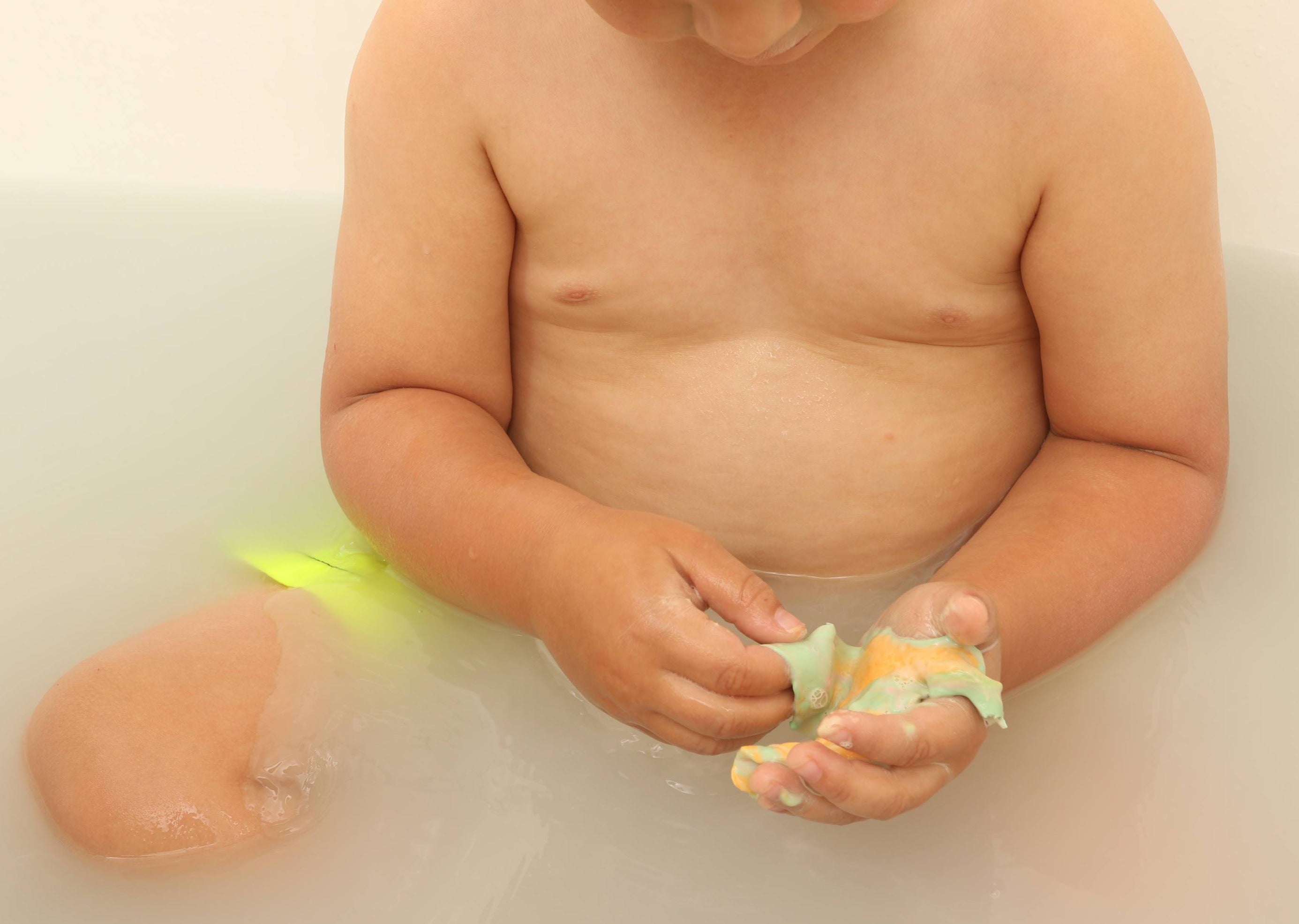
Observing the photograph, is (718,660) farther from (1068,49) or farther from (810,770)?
(1068,49)

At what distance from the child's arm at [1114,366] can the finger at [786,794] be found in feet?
0.33

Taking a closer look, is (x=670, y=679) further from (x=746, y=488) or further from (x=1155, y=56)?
(x=1155, y=56)

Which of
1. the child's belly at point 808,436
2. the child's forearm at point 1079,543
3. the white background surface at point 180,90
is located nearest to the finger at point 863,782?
the child's forearm at point 1079,543

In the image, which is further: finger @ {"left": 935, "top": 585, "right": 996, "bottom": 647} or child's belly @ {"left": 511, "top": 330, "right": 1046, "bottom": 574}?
child's belly @ {"left": 511, "top": 330, "right": 1046, "bottom": 574}

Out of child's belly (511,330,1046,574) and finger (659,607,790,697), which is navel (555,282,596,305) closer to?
child's belly (511,330,1046,574)

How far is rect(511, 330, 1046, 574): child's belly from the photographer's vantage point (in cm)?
75

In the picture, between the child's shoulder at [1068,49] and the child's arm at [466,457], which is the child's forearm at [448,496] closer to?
the child's arm at [466,457]

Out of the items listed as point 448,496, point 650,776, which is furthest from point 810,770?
point 448,496

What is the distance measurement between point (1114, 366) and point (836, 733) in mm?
309

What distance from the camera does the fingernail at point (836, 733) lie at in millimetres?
522

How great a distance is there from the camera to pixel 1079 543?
0.71 meters

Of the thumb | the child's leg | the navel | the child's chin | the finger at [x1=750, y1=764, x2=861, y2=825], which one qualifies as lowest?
the child's leg

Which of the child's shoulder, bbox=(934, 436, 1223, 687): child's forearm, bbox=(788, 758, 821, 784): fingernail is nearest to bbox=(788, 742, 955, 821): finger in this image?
bbox=(788, 758, 821, 784): fingernail

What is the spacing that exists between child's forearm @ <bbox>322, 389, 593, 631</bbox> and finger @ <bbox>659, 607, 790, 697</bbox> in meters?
0.11
